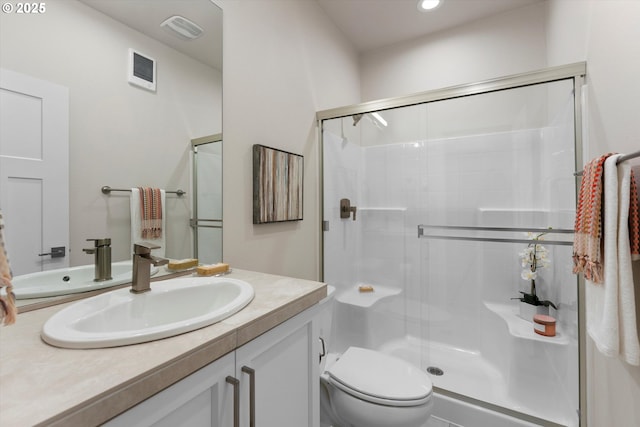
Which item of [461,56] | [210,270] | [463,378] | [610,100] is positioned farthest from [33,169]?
Answer: [461,56]

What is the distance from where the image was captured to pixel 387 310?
6.83 feet

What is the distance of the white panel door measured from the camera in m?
0.72

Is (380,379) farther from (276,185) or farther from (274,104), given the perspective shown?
(274,104)

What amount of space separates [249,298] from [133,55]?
0.93 meters

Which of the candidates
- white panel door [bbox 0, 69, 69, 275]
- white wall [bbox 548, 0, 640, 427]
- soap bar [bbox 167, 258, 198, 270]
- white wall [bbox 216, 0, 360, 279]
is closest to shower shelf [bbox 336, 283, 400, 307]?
white wall [bbox 216, 0, 360, 279]

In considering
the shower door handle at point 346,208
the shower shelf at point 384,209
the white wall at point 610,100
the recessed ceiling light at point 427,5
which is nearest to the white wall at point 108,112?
the shower door handle at point 346,208

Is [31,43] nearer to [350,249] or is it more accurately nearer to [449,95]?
Result: [449,95]

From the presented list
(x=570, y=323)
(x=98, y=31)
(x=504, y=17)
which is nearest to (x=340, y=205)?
(x=570, y=323)

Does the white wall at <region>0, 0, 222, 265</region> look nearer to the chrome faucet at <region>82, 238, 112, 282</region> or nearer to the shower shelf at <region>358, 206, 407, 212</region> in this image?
the chrome faucet at <region>82, 238, 112, 282</region>

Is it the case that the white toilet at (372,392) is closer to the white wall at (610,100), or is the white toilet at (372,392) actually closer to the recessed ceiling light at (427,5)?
the white wall at (610,100)

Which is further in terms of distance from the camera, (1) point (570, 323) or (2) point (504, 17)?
(2) point (504, 17)

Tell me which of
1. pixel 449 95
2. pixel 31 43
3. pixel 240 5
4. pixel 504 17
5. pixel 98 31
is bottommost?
pixel 31 43

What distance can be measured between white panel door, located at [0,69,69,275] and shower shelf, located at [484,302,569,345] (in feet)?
7.17

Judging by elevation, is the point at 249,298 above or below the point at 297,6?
below
